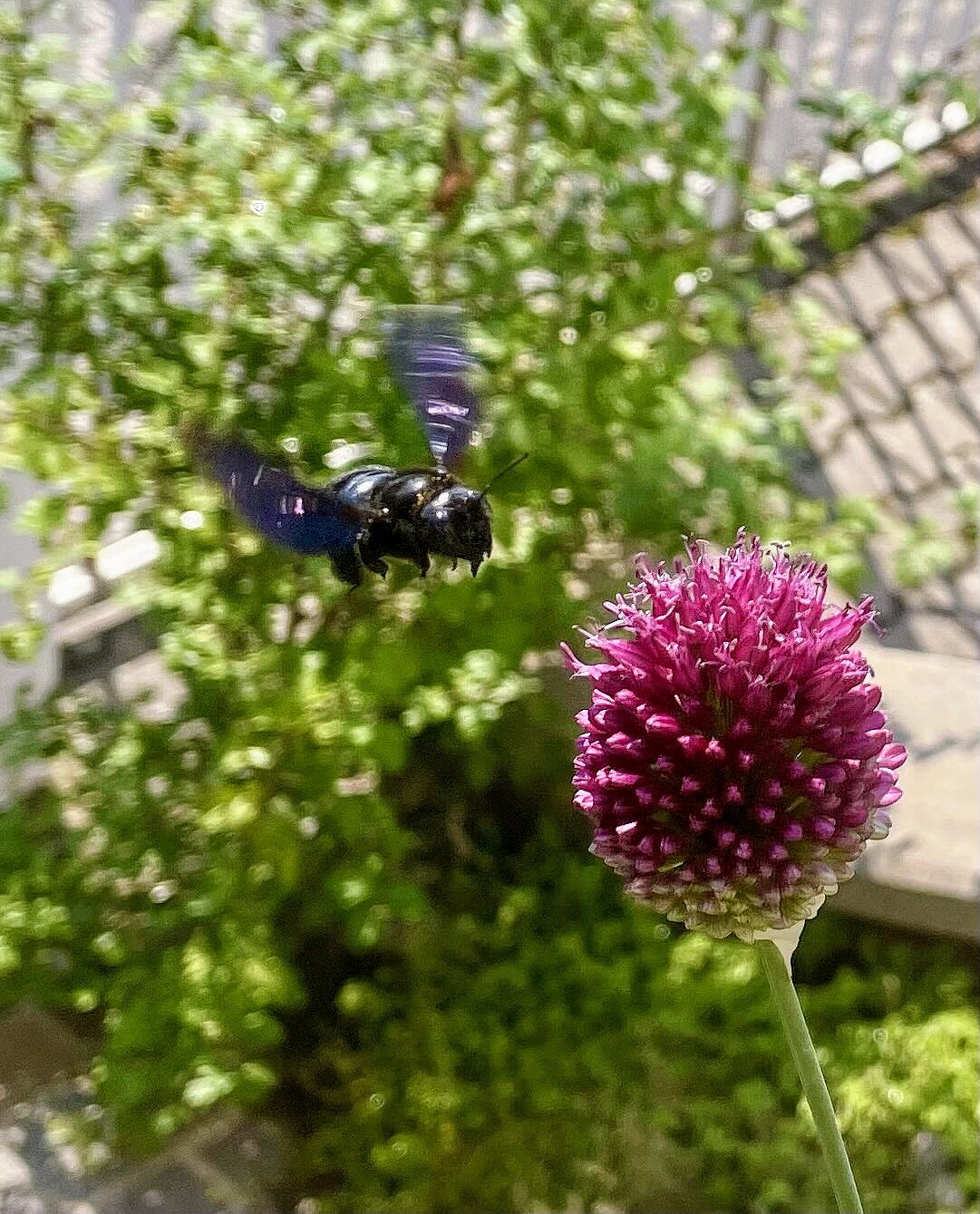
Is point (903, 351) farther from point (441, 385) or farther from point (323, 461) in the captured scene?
point (441, 385)

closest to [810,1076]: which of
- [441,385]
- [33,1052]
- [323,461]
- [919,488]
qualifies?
[441,385]

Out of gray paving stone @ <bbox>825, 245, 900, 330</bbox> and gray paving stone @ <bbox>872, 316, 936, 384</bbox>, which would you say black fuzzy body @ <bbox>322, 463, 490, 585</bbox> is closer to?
gray paving stone @ <bbox>872, 316, 936, 384</bbox>

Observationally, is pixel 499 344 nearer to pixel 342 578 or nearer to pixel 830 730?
pixel 342 578

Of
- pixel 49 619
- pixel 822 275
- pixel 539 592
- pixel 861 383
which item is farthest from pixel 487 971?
pixel 822 275

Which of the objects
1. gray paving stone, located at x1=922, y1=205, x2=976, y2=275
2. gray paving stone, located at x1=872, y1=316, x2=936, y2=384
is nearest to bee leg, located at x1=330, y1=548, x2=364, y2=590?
gray paving stone, located at x1=872, y1=316, x2=936, y2=384

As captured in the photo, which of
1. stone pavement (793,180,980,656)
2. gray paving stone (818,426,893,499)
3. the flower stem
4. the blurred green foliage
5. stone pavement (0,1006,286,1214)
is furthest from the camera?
gray paving stone (818,426,893,499)

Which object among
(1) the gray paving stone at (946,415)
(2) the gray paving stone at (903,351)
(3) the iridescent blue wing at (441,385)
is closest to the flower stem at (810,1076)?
(3) the iridescent blue wing at (441,385)
